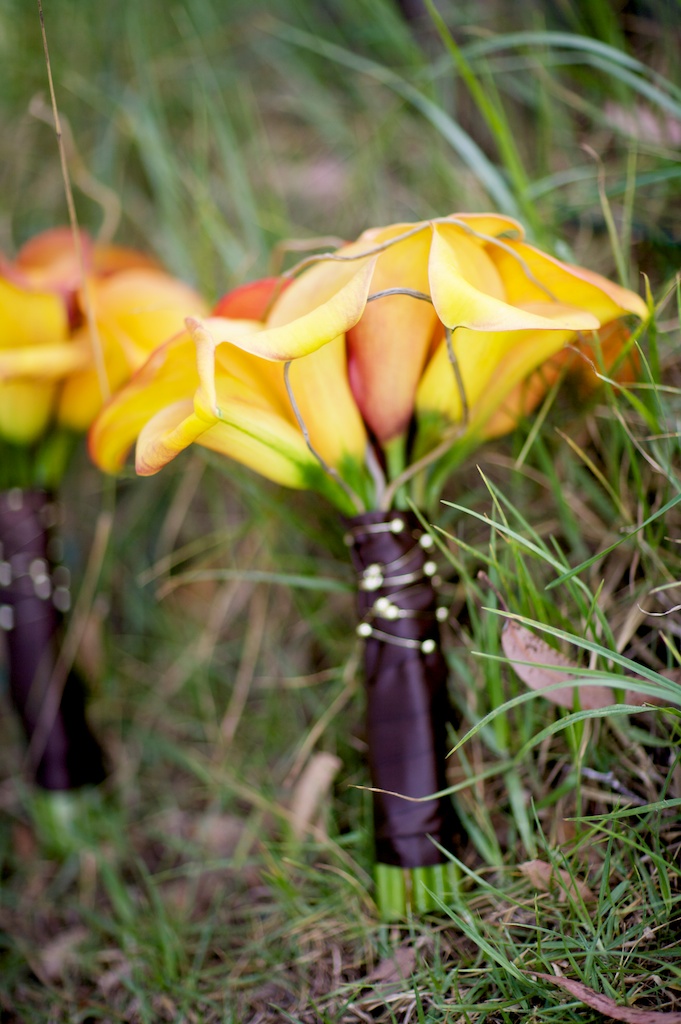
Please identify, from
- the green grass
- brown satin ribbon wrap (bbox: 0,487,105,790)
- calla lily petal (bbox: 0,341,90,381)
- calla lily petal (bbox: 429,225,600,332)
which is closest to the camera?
calla lily petal (bbox: 429,225,600,332)

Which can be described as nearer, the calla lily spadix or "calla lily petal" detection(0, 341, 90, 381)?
the calla lily spadix

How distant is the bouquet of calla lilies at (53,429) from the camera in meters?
0.73

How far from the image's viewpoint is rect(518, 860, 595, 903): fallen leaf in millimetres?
570

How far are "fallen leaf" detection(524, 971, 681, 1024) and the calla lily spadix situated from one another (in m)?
0.37

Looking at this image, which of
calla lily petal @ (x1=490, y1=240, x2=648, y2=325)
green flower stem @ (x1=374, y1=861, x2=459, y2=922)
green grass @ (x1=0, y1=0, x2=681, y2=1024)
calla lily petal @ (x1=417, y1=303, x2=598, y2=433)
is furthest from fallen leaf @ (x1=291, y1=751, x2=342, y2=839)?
calla lily petal @ (x1=490, y1=240, x2=648, y2=325)

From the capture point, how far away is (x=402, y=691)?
0.61 metres

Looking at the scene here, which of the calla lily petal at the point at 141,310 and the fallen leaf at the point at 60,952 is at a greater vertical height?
the calla lily petal at the point at 141,310

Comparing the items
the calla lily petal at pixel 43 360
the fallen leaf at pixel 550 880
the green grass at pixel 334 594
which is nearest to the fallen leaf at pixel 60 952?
the green grass at pixel 334 594

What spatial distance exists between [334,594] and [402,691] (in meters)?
0.25

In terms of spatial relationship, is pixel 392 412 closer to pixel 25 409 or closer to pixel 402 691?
pixel 402 691

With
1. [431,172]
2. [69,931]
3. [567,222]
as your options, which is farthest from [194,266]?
[69,931]

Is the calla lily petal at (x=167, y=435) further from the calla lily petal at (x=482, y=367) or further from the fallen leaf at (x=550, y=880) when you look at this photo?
the fallen leaf at (x=550, y=880)

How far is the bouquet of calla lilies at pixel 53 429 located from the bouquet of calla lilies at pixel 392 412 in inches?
6.0

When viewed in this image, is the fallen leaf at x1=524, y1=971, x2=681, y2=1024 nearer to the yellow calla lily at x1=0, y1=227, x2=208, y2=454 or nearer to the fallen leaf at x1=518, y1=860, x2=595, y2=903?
the fallen leaf at x1=518, y1=860, x2=595, y2=903
